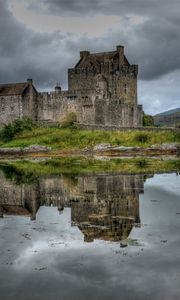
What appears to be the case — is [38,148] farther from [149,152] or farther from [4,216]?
[4,216]

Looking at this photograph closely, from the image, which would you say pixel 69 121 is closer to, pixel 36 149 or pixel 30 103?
pixel 36 149

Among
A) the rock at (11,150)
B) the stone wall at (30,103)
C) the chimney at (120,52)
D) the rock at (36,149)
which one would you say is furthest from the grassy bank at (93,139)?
the chimney at (120,52)

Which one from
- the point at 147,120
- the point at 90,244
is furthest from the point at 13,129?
the point at 90,244

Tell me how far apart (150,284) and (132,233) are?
473cm

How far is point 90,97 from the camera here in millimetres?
73312

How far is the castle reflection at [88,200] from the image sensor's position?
1614 centimetres

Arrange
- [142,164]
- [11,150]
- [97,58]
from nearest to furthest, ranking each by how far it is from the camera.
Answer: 1. [142,164]
2. [11,150]
3. [97,58]

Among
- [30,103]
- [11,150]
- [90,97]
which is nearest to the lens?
[11,150]

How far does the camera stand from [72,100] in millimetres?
74500

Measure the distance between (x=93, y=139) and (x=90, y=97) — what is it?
10555 mm

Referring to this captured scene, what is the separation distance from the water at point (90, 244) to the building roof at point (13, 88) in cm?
5225

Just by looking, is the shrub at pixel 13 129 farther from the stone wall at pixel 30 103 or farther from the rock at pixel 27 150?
the rock at pixel 27 150

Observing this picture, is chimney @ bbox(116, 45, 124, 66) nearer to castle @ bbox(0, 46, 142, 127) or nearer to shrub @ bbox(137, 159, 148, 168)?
castle @ bbox(0, 46, 142, 127)

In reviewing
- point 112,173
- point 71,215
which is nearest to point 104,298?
point 71,215
